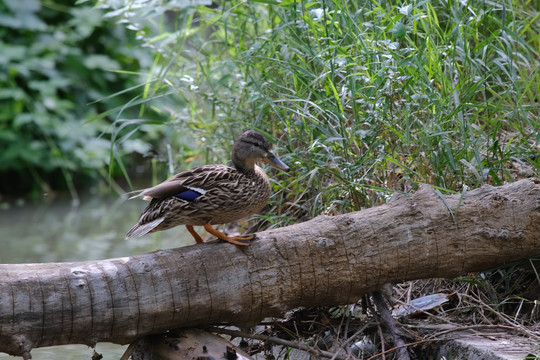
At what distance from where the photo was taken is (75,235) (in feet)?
A: 21.9

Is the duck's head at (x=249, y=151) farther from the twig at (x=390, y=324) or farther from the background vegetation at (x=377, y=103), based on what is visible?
the twig at (x=390, y=324)

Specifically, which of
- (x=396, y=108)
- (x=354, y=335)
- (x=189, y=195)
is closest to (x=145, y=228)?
(x=189, y=195)

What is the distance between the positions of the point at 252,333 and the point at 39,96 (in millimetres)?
7392

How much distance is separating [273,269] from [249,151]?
67 centimetres

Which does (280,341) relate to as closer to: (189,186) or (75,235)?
(189,186)

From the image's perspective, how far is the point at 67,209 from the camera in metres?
8.38

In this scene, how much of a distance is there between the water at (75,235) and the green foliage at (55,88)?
76cm

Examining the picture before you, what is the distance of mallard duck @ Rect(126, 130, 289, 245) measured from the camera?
300 centimetres

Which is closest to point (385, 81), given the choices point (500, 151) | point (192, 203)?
point (500, 151)

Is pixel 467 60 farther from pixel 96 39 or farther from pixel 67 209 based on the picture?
pixel 96 39

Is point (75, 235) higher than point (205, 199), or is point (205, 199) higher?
point (205, 199)

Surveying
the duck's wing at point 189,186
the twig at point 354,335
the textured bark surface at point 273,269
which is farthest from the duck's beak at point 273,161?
the twig at point 354,335

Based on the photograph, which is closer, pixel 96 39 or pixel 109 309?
pixel 109 309

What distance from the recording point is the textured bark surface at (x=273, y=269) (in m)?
2.62
